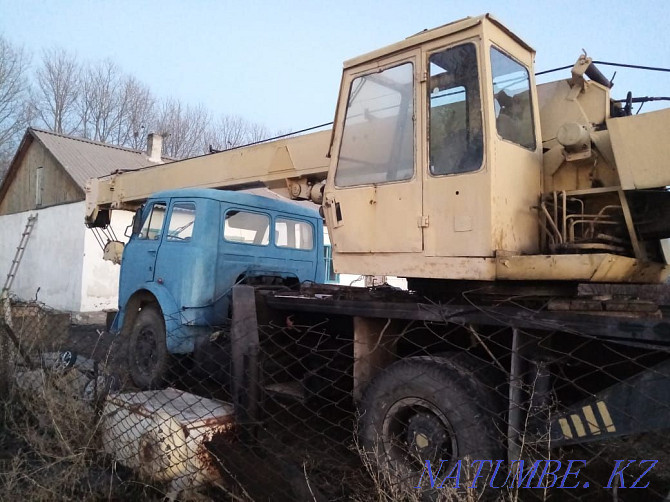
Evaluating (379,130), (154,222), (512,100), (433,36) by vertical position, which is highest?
(433,36)

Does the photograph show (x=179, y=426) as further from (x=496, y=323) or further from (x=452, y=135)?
(x=452, y=135)

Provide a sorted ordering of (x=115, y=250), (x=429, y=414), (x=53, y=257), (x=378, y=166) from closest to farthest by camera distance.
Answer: (x=429, y=414)
(x=378, y=166)
(x=115, y=250)
(x=53, y=257)

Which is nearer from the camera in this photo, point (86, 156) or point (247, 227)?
point (247, 227)

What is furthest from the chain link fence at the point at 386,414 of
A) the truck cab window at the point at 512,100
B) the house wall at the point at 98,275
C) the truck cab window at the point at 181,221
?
the house wall at the point at 98,275

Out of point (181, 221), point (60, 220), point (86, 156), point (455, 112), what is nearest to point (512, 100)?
point (455, 112)

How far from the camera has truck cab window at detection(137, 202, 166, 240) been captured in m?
5.75

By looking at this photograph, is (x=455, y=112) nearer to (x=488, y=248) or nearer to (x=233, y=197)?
(x=488, y=248)

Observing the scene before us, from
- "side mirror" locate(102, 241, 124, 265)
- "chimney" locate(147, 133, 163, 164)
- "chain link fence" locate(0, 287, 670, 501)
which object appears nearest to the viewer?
"chain link fence" locate(0, 287, 670, 501)

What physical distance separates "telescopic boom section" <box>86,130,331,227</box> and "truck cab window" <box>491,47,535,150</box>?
73.9 inches

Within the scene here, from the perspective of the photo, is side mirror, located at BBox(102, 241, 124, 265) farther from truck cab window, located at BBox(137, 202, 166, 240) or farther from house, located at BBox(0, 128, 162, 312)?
house, located at BBox(0, 128, 162, 312)

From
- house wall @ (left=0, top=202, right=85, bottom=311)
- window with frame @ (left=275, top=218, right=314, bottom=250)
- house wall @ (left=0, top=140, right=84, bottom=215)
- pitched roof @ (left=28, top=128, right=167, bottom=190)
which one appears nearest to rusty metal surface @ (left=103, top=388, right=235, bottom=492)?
window with frame @ (left=275, top=218, right=314, bottom=250)

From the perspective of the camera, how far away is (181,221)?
18.0 feet

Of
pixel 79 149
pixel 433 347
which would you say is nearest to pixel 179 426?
pixel 433 347

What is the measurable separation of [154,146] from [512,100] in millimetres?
14753
